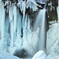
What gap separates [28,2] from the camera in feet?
10.00

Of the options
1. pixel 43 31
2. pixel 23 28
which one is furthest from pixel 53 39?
pixel 23 28

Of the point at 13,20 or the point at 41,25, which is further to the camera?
the point at 13,20

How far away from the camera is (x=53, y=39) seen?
9.57 ft

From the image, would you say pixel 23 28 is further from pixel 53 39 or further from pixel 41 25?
pixel 53 39

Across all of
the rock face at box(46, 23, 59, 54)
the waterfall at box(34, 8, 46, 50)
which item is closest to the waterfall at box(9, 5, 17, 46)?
the waterfall at box(34, 8, 46, 50)

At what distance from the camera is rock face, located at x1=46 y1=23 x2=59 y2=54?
114 inches

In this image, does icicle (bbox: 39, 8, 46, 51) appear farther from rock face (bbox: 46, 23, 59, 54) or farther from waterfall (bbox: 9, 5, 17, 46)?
waterfall (bbox: 9, 5, 17, 46)

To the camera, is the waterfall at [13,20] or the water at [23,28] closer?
the water at [23,28]

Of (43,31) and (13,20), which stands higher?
(13,20)

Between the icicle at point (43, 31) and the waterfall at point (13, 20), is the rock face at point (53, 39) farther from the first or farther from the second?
the waterfall at point (13, 20)

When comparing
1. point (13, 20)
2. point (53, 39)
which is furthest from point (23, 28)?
point (53, 39)

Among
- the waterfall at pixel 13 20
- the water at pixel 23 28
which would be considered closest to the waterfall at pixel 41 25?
the water at pixel 23 28

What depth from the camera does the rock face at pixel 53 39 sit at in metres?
2.89

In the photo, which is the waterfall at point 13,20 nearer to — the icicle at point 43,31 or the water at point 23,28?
the water at point 23,28
